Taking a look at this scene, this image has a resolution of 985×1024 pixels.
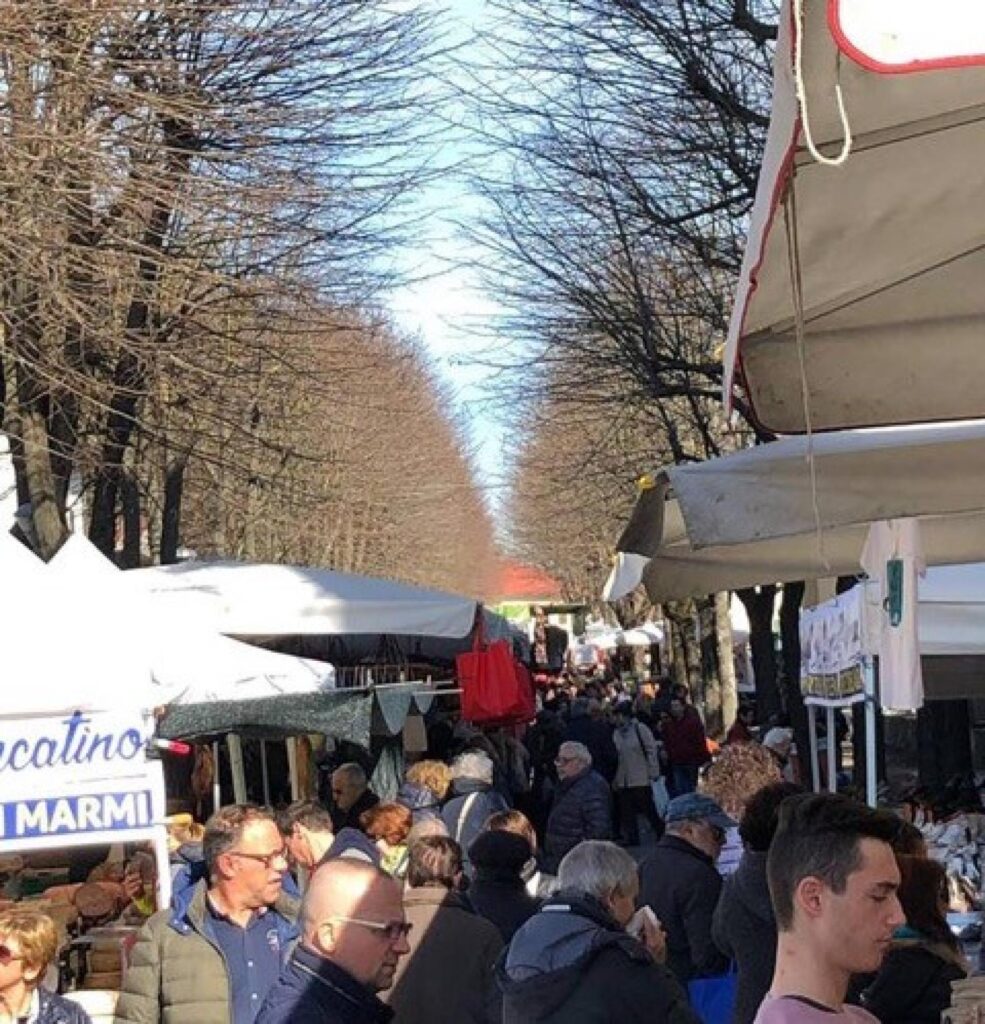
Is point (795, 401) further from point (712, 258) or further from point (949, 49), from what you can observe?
point (712, 258)

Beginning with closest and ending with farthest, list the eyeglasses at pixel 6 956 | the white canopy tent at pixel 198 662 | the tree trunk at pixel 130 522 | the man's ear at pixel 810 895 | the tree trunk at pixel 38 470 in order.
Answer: the man's ear at pixel 810 895 → the eyeglasses at pixel 6 956 → the white canopy tent at pixel 198 662 → the tree trunk at pixel 38 470 → the tree trunk at pixel 130 522

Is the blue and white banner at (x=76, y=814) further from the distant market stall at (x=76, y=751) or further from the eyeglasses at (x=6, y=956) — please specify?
A: the eyeglasses at (x=6, y=956)

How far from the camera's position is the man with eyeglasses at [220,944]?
5.87m

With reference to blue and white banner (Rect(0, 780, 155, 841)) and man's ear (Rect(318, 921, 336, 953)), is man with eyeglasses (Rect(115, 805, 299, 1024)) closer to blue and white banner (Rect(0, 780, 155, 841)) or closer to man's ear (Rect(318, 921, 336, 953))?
blue and white banner (Rect(0, 780, 155, 841))

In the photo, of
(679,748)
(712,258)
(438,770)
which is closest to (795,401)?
(438,770)

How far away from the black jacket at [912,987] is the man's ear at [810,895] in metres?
1.44

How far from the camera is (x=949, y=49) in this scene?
213cm

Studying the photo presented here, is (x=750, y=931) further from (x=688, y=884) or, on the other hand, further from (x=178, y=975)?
(x=178, y=975)

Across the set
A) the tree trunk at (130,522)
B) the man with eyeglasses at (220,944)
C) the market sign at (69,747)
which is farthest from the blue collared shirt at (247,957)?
the tree trunk at (130,522)

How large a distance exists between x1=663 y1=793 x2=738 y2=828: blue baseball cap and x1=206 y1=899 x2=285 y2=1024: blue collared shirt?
5.33 ft

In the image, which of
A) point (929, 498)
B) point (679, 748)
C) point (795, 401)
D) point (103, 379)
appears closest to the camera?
point (795, 401)

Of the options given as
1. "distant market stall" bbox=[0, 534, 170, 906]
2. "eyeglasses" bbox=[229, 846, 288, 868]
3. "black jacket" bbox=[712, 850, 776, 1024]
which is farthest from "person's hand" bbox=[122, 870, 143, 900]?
"black jacket" bbox=[712, 850, 776, 1024]

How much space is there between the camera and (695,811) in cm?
691

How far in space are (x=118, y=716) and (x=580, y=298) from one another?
14.0m
